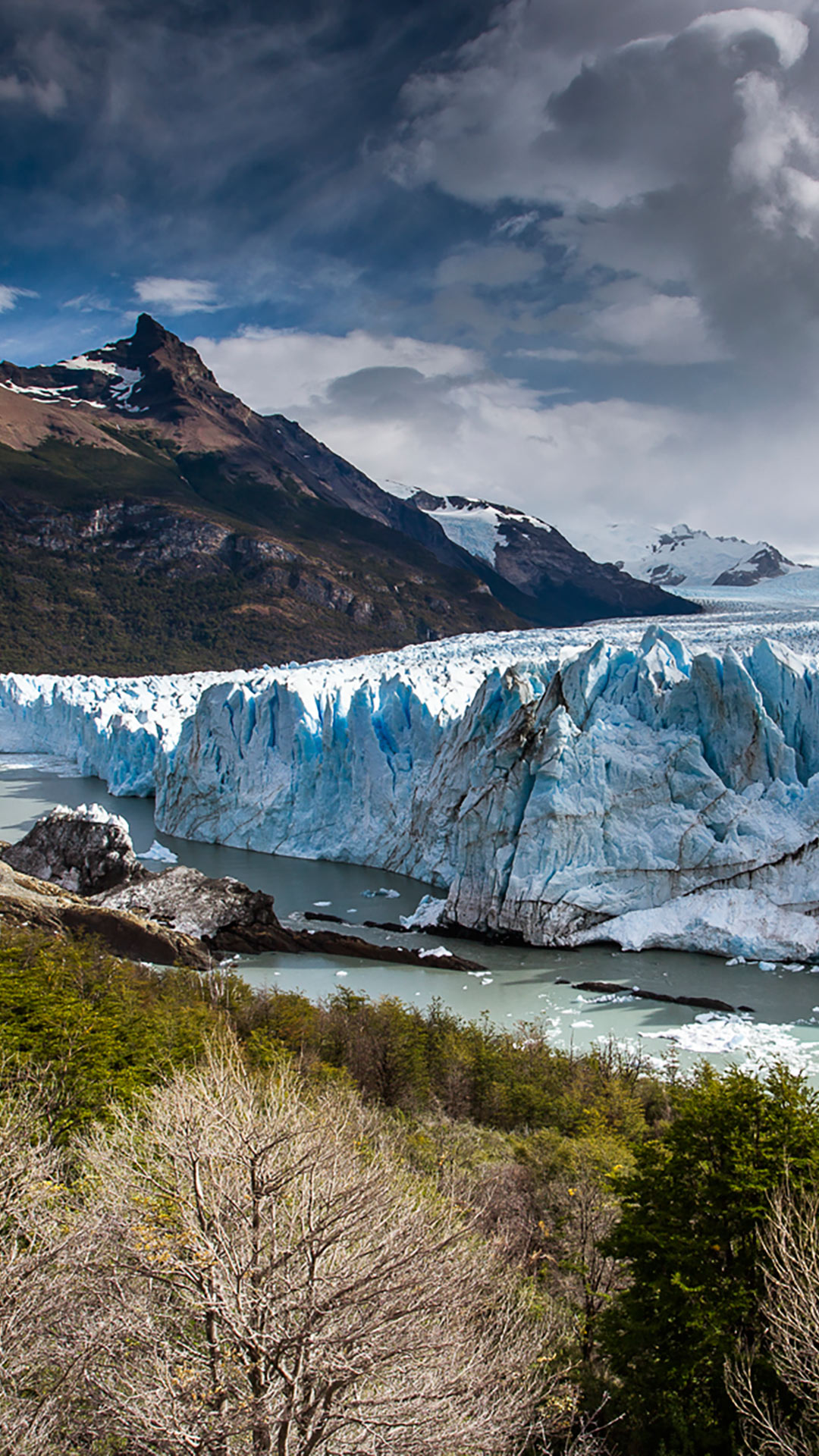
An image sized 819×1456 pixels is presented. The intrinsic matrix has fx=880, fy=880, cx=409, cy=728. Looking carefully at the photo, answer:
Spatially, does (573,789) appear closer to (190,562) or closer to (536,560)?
(190,562)

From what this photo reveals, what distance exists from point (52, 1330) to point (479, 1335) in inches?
90.4

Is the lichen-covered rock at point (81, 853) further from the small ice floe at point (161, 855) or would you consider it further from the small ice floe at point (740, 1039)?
the small ice floe at point (740, 1039)

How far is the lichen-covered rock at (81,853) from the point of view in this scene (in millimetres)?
21797

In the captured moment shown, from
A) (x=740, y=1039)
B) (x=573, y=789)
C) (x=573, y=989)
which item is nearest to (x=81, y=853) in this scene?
(x=573, y=789)

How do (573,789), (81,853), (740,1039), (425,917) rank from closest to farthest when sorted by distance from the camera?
(740,1039) → (573,789) → (425,917) → (81,853)

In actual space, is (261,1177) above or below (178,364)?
below

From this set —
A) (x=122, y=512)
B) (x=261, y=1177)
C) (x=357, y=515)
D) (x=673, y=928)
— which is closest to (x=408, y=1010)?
(x=673, y=928)

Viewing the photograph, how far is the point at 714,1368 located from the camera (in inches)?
187

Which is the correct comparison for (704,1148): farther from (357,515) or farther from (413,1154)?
Answer: (357,515)

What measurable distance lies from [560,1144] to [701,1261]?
380 centimetres

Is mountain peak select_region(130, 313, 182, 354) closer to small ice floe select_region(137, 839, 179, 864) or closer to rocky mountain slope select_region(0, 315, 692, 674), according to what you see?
rocky mountain slope select_region(0, 315, 692, 674)

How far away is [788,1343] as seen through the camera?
4148mm

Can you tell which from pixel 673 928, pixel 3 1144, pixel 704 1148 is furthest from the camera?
A: pixel 673 928

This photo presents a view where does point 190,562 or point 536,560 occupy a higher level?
point 536,560
